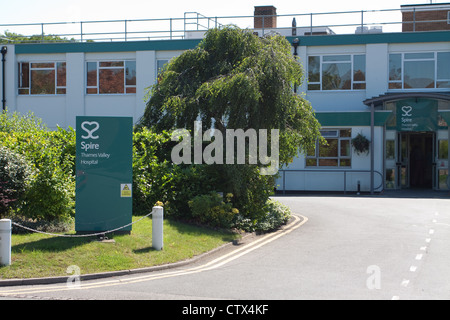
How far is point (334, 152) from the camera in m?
27.9

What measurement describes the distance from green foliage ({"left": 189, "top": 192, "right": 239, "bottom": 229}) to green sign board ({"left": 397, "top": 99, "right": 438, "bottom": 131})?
46.7ft

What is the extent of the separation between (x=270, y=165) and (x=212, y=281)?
7595mm

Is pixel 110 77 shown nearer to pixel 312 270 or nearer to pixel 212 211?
pixel 212 211

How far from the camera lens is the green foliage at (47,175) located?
12.3 meters

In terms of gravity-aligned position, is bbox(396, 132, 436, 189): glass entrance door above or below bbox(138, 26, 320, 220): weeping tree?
below

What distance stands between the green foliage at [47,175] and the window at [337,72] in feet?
55.5

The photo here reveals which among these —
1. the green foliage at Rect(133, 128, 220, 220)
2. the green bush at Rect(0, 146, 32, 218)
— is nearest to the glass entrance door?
the green foliage at Rect(133, 128, 220, 220)

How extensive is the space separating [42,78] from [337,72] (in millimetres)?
16466

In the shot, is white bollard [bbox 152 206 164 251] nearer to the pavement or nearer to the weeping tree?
the pavement

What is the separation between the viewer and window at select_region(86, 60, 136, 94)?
30438mm

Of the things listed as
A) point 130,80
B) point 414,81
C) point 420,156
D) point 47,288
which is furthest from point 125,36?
point 47,288

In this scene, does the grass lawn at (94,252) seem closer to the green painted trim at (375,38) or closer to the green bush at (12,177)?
the green bush at (12,177)

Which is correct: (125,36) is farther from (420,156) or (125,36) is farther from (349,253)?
(349,253)

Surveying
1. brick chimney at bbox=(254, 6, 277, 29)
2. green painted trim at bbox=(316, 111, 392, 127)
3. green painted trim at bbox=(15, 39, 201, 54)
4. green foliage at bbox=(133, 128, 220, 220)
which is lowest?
green foliage at bbox=(133, 128, 220, 220)
